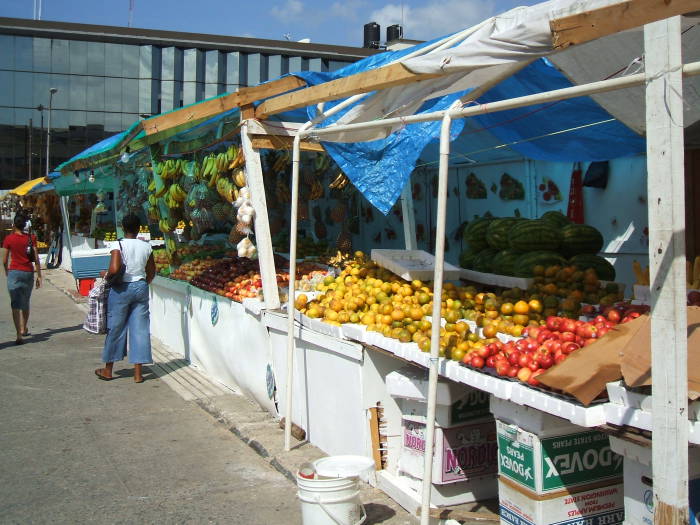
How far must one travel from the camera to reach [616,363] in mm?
3197

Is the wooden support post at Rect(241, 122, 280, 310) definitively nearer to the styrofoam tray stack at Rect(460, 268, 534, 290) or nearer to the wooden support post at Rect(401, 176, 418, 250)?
the styrofoam tray stack at Rect(460, 268, 534, 290)

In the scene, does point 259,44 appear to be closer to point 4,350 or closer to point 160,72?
point 160,72

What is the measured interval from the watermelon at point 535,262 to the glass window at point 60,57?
127ft

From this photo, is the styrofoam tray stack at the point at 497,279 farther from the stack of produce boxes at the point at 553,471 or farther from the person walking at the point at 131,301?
the person walking at the point at 131,301

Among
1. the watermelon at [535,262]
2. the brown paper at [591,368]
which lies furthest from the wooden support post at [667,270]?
the watermelon at [535,262]

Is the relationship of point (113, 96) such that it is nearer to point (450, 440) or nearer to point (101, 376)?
point (101, 376)

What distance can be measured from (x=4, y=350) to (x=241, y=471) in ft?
20.5

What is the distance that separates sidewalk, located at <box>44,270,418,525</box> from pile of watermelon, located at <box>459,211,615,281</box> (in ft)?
7.53

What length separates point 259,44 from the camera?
39344 millimetres

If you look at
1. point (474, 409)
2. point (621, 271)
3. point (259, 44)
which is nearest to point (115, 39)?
point (259, 44)

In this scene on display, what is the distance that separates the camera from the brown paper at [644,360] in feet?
9.22

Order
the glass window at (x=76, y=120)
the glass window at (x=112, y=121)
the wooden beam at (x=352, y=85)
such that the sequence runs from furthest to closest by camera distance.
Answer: the glass window at (x=112, y=121) → the glass window at (x=76, y=120) → the wooden beam at (x=352, y=85)

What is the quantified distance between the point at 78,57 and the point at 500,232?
1498 inches

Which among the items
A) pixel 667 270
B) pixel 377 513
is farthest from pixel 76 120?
pixel 667 270
